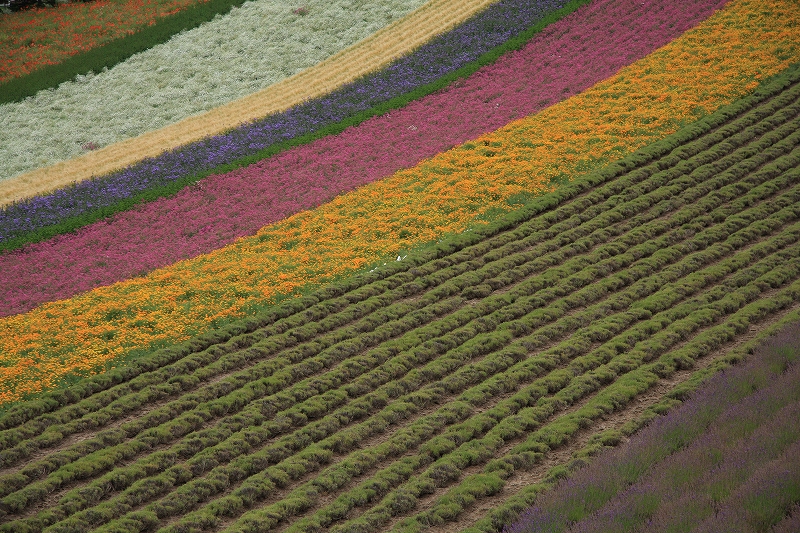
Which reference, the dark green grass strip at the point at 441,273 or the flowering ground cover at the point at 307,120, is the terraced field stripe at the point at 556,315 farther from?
the flowering ground cover at the point at 307,120

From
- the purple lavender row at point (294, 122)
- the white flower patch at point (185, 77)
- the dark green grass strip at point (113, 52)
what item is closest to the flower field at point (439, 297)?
the purple lavender row at point (294, 122)

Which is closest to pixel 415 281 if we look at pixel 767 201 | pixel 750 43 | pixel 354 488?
pixel 354 488

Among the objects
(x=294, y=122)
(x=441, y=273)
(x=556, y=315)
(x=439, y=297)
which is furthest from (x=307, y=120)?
(x=556, y=315)

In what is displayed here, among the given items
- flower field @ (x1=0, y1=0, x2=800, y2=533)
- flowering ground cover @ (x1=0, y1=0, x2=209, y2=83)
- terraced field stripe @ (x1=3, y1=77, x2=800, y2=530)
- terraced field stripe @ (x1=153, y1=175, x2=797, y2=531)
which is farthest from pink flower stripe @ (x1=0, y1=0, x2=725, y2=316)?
flowering ground cover @ (x1=0, y1=0, x2=209, y2=83)

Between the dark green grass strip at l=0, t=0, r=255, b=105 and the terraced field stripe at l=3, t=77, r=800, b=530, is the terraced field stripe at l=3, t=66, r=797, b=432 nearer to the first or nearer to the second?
the terraced field stripe at l=3, t=77, r=800, b=530

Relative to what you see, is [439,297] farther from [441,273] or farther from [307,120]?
[307,120]
